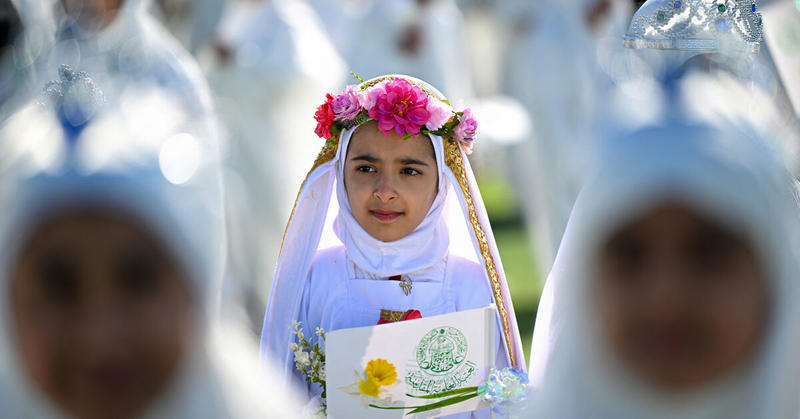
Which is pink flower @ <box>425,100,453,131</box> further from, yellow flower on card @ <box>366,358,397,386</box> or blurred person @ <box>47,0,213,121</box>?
blurred person @ <box>47,0,213,121</box>

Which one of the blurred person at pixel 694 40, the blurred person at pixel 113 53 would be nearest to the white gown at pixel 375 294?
the blurred person at pixel 694 40

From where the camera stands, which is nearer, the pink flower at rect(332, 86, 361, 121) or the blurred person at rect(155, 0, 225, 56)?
the pink flower at rect(332, 86, 361, 121)

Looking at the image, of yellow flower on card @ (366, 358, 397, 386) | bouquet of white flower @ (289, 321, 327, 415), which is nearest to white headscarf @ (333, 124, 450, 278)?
bouquet of white flower @ (289, 321, 327, 415)

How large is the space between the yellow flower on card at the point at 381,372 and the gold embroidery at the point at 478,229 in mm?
463

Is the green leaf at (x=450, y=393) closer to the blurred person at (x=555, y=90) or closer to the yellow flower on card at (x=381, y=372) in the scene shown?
the yellow flower on card at (x=381, y=372)

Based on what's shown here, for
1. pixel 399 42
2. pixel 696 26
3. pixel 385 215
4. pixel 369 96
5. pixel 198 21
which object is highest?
pixel 198 21

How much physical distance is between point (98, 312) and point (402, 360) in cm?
142

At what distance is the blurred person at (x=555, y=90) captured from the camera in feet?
23.7

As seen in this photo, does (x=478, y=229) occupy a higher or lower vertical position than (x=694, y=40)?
lower

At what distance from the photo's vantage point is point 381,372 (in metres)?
2.69

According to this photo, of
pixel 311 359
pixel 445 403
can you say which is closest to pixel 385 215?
pixel 311 359

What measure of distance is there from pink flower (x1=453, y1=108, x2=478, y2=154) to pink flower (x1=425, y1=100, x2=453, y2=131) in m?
0.08

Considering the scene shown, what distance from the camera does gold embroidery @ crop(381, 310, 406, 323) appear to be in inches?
116

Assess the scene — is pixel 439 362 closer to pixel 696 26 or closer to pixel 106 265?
pixel 696 26
